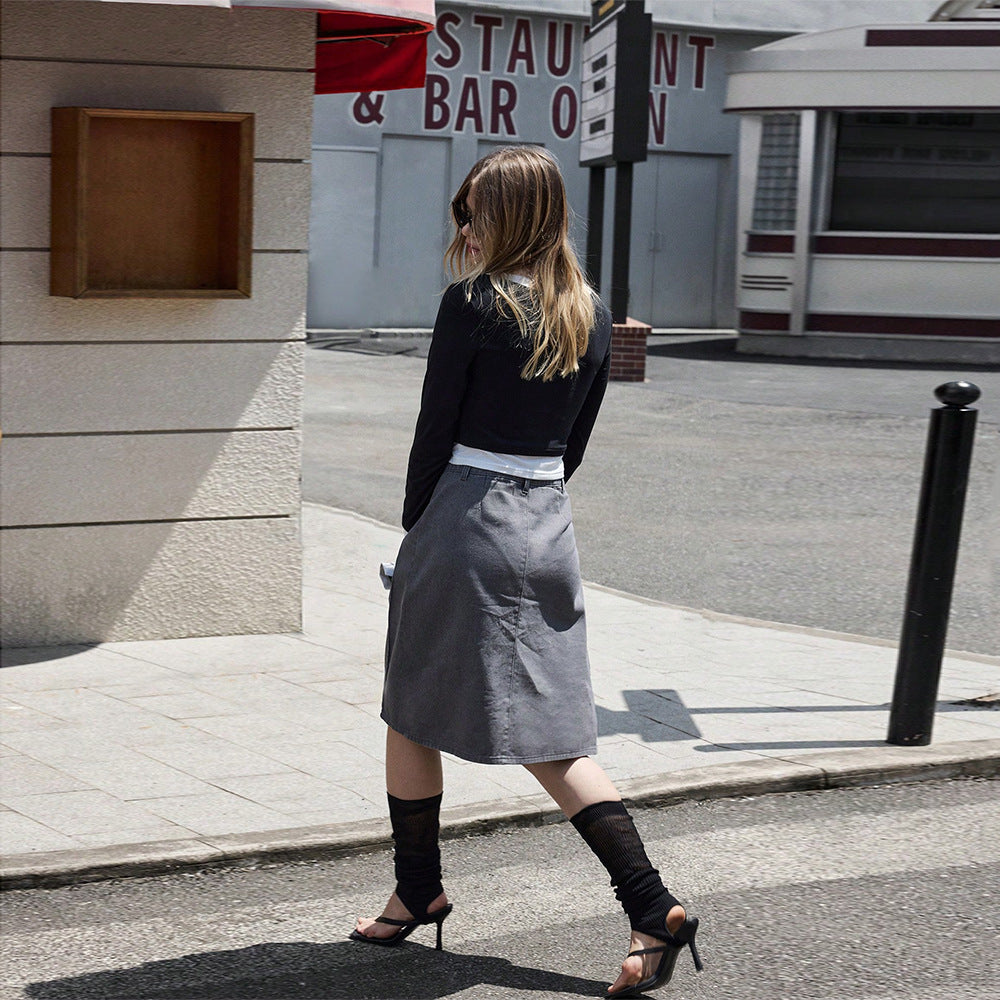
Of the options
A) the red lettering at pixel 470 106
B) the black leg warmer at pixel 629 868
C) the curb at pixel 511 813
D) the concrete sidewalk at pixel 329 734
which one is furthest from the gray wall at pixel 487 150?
the black leg warmer at pixel 629 868

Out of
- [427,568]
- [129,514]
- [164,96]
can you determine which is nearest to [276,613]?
[129,514]

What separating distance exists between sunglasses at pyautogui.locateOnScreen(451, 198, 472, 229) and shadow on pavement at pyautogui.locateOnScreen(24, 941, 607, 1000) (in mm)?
1690

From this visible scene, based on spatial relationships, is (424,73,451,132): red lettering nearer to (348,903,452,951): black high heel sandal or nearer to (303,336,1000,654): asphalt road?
(303,336,1000,654): asphalt road

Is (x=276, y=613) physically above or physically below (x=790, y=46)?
below

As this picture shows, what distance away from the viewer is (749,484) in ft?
37.7

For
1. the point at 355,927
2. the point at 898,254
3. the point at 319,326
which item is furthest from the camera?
the point at 319,326

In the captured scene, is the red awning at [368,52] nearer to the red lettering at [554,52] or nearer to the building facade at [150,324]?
the building facade at [150,324]

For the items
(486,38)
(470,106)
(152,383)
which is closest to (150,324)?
(152,383)

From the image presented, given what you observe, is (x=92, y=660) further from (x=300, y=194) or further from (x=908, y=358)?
(x=908, y=358)

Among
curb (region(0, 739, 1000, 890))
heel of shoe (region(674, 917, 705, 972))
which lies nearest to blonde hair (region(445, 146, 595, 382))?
heel of shoe (region(674, 917, 705, 972))

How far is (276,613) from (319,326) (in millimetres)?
17239

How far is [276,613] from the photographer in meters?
6.75

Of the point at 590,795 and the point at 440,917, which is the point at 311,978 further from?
the point at 590,795

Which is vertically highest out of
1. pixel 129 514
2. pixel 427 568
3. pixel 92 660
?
pixel 427 568
